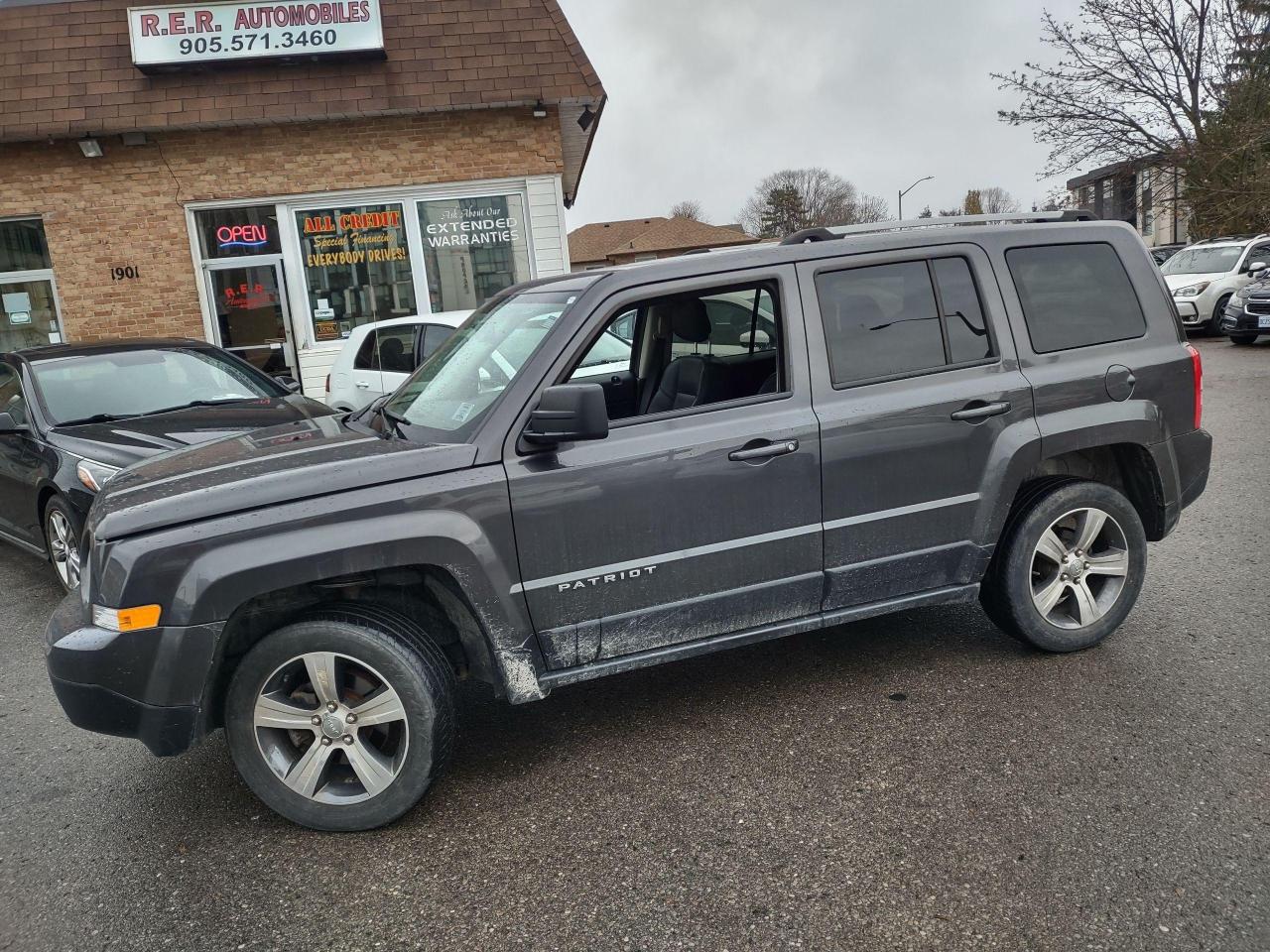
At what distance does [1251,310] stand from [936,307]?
597 inches

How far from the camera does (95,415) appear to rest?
630cm

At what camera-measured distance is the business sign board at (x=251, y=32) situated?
41.0ft

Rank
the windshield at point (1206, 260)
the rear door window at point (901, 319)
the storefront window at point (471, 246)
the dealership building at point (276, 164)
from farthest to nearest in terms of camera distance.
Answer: the windshield at point (1206, 260) < the storefront window at point (471, 246) < the dealership building at point (276, 164) < the rear door window at point (901, 319)

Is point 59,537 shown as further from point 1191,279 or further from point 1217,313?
point 1191,279

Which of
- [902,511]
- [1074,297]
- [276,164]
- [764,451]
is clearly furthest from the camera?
[276,164]

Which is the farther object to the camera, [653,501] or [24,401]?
[24,401]

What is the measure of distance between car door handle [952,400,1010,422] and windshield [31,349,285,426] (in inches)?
196

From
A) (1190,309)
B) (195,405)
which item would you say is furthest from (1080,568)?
(1190,309)

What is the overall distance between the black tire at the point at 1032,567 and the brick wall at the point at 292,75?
10524 millimetres

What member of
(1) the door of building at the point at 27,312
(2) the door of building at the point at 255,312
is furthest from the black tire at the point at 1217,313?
(1) the door of building at the point at 27,312

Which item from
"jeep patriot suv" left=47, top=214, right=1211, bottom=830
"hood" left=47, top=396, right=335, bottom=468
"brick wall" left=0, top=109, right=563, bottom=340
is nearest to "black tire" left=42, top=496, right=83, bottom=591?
"hood" left=47, top=396, right=335, bottom=468

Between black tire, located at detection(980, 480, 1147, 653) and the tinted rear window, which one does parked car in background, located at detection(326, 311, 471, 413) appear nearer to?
the tinted rear window

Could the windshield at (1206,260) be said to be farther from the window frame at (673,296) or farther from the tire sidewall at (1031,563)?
the window frame at (673,296)

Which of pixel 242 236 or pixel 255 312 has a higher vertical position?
pixel 242 236
